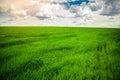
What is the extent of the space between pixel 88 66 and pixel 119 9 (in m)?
2.75

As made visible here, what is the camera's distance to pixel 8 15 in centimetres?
429

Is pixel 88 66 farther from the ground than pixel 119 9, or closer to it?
closer to it

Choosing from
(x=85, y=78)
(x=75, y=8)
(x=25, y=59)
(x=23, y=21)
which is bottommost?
(x=85, y=78)

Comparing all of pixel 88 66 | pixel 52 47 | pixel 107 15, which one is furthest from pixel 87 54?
pixel 107 15

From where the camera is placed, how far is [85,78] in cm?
266

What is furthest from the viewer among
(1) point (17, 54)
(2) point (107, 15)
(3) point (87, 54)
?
(2) point (107, 15)

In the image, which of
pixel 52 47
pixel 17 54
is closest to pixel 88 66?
Answer: pixel 52 47

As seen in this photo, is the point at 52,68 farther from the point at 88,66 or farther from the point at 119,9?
the point at 119,9

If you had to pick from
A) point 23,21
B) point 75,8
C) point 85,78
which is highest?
point 75,8

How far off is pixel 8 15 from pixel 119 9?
11.1ft

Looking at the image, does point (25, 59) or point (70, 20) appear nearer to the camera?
point (25, 59)

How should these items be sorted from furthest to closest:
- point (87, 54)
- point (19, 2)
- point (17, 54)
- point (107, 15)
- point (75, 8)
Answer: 1. point (107, 15)
2. point (75, 8)
3. point (19, 2)
4. point (87, 54)
5. point (17, 54)

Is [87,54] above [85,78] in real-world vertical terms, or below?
above

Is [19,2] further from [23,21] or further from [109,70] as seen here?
[109,70]
